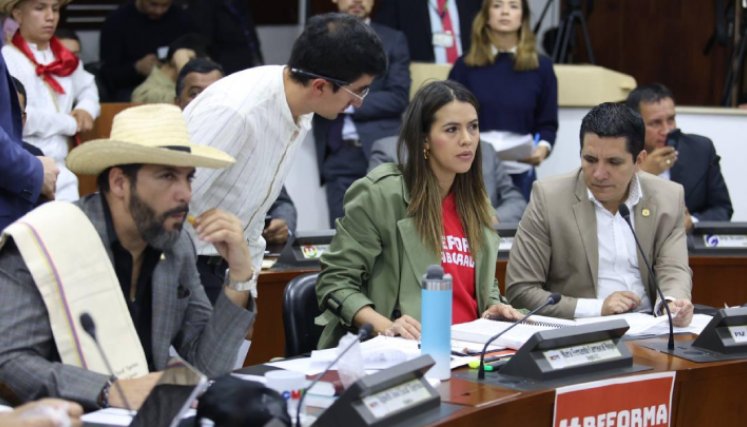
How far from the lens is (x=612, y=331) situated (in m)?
3.07

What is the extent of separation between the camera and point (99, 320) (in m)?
2.57

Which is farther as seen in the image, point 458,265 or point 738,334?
point 458,265

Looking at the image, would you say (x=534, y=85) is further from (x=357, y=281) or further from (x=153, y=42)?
(x=357, y=281)

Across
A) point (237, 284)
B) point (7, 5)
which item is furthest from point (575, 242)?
point (7, 5)

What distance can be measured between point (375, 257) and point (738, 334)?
3.26 ft

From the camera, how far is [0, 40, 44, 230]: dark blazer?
3.25 meters

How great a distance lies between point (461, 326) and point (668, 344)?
21.6 inches

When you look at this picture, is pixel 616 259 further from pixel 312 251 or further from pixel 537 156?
pixel 537 156

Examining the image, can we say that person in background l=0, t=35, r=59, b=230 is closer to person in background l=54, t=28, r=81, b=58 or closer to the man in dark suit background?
person in background l=54, t=28, r=81, b=58

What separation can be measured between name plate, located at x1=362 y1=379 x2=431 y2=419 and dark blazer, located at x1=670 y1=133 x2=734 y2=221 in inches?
132

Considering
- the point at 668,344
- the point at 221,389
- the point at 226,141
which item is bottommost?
the point at 668,344

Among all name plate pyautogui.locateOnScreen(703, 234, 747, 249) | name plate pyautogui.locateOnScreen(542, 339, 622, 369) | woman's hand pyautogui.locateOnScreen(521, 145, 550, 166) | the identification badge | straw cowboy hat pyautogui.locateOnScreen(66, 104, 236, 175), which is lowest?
name plate pyautogui.locateOnScreen(703, 234, 747, 249)

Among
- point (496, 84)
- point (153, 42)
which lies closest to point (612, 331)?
point (496, 84)

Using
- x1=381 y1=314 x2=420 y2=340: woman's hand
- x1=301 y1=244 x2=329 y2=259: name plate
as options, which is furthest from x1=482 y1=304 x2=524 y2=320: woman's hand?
x1=301 y1=244 x2=329 y2=259: name plate
